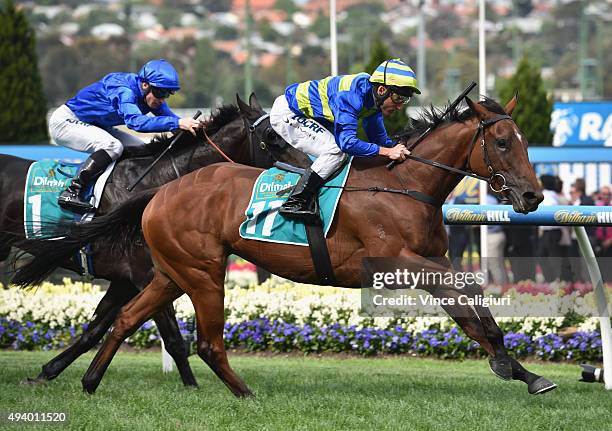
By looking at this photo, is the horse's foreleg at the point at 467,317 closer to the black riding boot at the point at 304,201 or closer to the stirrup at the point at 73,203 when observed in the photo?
the black riding boot at the point at 304,201

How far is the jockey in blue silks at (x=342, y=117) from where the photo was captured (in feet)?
19.7

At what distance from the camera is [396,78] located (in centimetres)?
598

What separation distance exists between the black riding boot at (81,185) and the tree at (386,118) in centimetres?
676

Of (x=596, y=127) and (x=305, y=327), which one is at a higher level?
(x=596, y=127)

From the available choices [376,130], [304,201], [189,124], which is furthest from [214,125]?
[304,201]

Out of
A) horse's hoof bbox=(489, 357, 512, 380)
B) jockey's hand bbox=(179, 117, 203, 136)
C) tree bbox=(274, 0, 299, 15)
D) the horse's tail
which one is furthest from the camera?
tree bbox=(274, 0, 299, 15)

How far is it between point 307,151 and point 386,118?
745 cm

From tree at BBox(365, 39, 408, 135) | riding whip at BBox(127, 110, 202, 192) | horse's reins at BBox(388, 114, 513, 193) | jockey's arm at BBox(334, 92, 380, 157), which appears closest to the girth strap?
jockey's arm at BBox(334, 92, 380, 157)

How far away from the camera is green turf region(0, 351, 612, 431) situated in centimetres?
527

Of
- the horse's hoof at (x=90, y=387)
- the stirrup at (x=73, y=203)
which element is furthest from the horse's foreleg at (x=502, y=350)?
the stirrup at (x=73, y=203)

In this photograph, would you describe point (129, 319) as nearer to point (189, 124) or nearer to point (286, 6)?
point (189, 124)

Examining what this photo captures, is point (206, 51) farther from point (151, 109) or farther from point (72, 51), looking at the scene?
point (151, 109)

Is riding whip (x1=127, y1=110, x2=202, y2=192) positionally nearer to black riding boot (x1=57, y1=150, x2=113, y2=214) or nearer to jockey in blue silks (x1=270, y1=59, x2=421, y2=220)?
black riding boot (x1=57, y1=150, x2=113, y2=214)

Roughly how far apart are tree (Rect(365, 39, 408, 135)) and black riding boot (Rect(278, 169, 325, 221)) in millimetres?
7352
